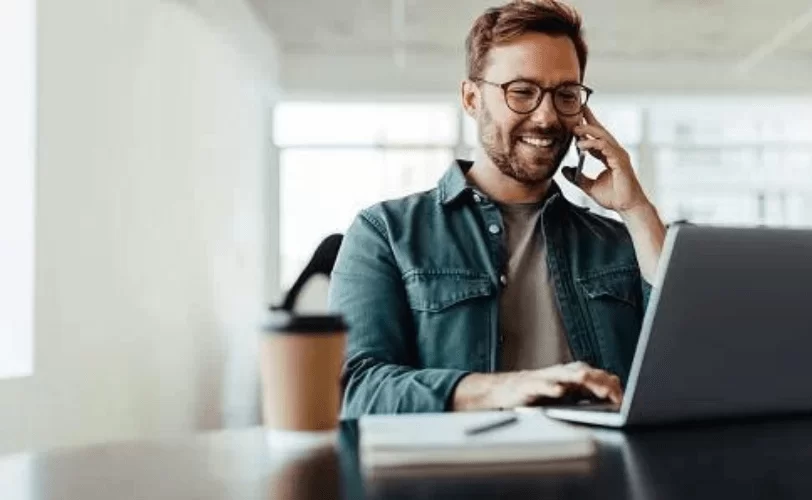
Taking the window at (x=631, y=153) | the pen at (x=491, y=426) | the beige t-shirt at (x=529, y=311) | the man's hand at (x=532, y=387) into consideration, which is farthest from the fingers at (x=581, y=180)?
the window at (x=631, y=153)

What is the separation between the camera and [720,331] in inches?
40.8

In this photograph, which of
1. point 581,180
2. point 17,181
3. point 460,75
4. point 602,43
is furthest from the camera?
point 460,75

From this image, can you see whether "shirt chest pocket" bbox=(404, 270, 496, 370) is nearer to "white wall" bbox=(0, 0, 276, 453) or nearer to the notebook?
the notebook

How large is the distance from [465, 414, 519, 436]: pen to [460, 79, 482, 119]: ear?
3.34 ft

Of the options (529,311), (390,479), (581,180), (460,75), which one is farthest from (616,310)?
(460,75)

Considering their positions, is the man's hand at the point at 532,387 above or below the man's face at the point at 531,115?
below

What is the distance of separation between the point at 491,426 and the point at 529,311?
0.82 meters

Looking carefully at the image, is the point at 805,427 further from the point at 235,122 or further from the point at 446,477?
the point at 235,122

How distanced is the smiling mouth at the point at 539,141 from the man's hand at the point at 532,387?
629 mm

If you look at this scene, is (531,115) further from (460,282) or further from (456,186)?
(460,282)

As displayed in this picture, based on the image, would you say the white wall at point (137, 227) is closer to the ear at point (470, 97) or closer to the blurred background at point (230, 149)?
the blurred background at point (230, 149)

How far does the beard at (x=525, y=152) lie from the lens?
1.78m

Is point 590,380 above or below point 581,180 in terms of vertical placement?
below

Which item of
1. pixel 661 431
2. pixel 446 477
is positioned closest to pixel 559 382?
pixel 661 431
